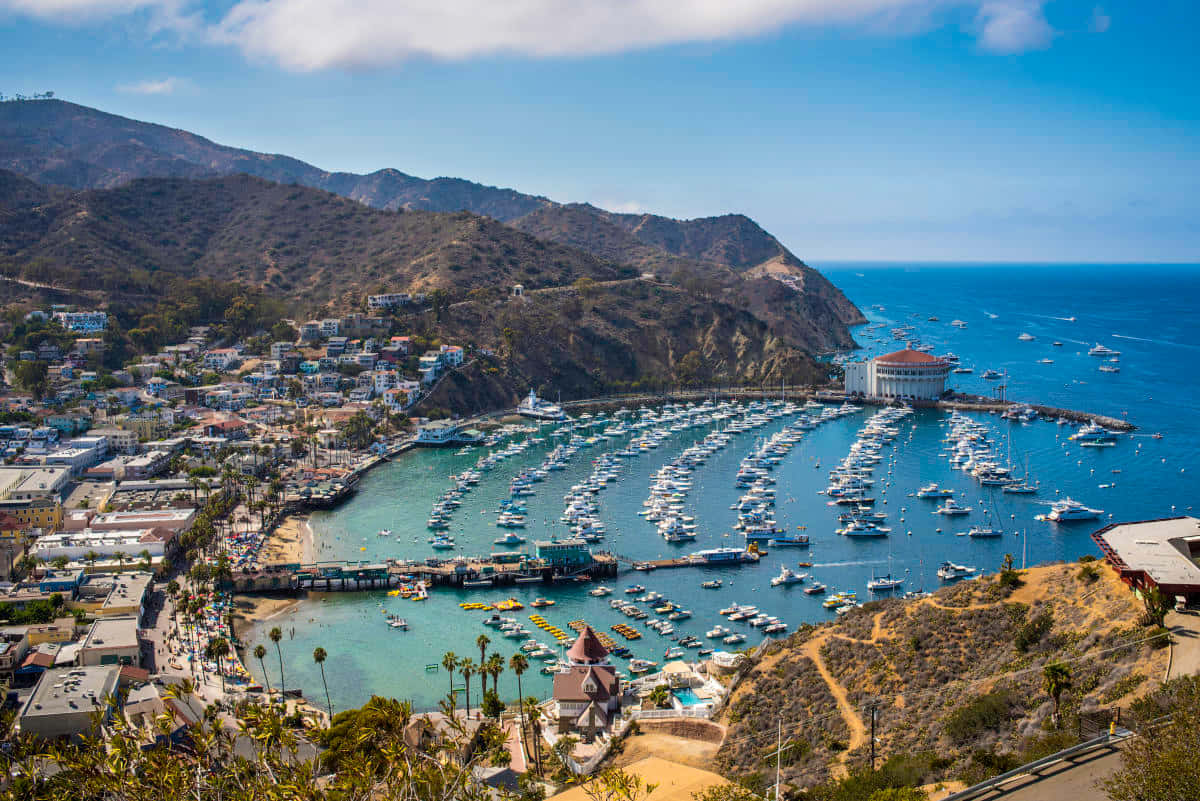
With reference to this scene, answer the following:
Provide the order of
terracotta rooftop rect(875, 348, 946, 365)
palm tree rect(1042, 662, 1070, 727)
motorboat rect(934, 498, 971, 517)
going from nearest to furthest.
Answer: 1. palm tree rect(1042, 662, 1070, 727)
2. motorboat rect(934, 498, 971, 517)
3. terracotta rooftop rect(875, 348, 946, 365)

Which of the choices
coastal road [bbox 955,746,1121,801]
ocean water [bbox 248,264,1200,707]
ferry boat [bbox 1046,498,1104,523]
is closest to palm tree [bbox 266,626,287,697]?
ocean water [bbox 248,264,1200,707]

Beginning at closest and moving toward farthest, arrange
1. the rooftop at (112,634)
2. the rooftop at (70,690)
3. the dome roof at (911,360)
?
the rooftop at (70,690)
the rooftop at (112,634)
the dome roof at (911,360)

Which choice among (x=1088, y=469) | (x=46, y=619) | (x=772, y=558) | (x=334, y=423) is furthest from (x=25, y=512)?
(x=1088, y=469)

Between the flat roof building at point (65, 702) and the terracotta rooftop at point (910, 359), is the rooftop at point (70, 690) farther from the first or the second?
the terracotta rooftop at point (910, 359)

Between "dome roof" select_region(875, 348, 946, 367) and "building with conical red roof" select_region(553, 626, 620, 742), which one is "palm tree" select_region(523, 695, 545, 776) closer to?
"building with conical red roof" select_region(553, 626, 620, 742)

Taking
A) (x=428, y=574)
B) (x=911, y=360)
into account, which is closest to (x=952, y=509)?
(x=428, y=574)

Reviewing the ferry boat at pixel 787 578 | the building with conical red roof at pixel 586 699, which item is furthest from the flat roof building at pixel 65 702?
the ferry boat at pixel 787 578

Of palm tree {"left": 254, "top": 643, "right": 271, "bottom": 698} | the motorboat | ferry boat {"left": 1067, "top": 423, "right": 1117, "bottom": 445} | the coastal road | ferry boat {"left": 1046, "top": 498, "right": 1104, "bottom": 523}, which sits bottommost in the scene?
palm tree {"left": 254, "top": 643, "right": 271, "bottom": 698}
